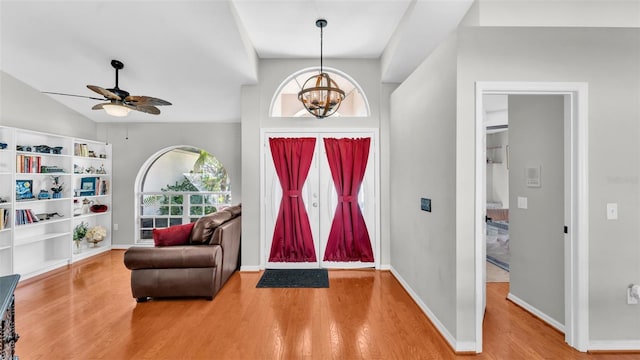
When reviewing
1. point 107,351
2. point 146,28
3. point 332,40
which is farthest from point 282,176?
point 107,351

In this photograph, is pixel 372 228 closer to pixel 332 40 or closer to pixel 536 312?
pixel 536 312

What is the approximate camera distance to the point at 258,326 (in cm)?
274

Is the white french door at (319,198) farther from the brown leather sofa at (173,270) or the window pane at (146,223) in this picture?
the window pane at (146,223)

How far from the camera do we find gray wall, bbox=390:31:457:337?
245 centimetres

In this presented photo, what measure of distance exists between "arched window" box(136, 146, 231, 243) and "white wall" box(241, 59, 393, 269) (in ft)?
5.66

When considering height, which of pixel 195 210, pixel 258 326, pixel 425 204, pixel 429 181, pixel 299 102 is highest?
pixel 299 102

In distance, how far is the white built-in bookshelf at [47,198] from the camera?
13.2 feet

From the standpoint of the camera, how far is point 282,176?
4.41 m

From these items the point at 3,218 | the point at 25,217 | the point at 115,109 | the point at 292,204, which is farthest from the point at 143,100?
the point at 25,217

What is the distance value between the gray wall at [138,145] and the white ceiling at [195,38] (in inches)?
43.6

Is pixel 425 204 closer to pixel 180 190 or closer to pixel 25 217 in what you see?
pixel 180 190

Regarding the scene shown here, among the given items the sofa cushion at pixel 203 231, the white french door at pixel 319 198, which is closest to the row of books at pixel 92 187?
the sofa cushion at pixel 203 231

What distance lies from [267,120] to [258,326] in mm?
2755

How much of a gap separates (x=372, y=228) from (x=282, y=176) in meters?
1.52
